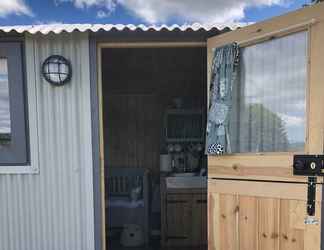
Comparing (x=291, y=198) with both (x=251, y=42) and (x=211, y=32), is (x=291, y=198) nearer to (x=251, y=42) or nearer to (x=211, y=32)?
(x=251, y=42)

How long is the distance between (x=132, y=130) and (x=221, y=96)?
216cm

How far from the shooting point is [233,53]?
199 cm

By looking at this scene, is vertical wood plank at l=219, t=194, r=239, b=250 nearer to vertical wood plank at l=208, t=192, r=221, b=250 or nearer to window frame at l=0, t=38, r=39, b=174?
vertical wood plank at l=208, t=192, r=221, b=250

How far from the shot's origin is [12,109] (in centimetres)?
228

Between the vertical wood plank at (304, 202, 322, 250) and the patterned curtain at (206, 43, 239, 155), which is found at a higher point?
the patterned curtain at (206, 43, 239, 155)

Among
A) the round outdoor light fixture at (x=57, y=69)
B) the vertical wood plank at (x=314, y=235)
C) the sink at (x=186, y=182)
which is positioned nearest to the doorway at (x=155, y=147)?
the sink at (x=186, y=182)

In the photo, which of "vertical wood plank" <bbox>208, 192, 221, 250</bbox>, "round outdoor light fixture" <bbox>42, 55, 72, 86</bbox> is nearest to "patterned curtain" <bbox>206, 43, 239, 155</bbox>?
"vertical wood plank" <bbox>208, 192, 221, 250</bbox>

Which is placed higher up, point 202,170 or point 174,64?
point 174,64

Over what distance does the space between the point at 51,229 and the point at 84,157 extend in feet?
2.37

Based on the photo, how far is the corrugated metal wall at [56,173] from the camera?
2.27m

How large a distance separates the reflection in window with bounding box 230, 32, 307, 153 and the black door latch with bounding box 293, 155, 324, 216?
0.27 ft

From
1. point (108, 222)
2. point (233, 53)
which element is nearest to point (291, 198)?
point (233, 53)

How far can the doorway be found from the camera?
3.07 m

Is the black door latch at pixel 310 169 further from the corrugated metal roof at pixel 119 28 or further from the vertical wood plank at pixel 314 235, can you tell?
the corrugated metal roof at pixel 119 28
